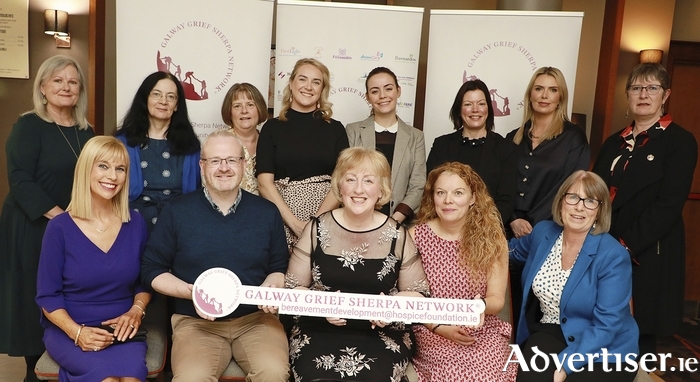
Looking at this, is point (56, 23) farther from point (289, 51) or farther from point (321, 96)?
point (321, 96)

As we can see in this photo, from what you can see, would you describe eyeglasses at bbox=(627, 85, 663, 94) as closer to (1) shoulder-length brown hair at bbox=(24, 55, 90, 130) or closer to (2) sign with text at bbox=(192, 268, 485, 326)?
(2) sign with text at bbox=(192, 268, 485, 326)

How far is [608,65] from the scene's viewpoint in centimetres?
497

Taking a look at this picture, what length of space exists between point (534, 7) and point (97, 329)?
14.8 ft

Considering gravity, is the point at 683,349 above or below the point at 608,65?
below

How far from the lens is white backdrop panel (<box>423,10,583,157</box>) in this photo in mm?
4434

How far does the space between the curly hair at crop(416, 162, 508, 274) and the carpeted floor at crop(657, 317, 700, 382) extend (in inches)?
80.0

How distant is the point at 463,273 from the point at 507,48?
2478mm

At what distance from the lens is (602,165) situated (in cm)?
335

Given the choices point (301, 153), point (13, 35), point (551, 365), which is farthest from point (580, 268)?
point (13, 35)

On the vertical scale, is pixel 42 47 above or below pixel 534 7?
below

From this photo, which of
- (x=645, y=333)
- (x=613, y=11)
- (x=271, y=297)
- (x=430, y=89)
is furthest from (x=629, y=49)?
(x=271, y=297)

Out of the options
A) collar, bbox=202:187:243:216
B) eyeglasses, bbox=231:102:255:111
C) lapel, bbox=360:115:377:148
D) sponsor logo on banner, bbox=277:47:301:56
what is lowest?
collar, bbox=202:187:243:216

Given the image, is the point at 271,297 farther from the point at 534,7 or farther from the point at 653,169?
the point at 534,7

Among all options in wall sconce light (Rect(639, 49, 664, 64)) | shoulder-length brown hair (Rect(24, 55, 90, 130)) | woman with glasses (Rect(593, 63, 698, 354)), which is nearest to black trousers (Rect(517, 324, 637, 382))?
woman with glasses (Rect(593, 63, 698, 354))
